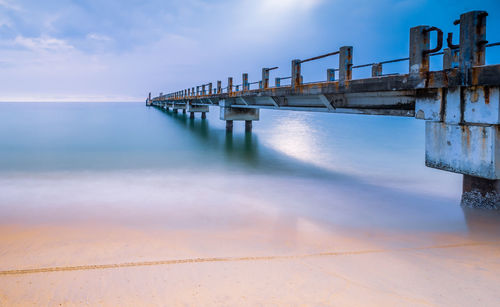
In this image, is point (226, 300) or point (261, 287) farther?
point (261, 287)

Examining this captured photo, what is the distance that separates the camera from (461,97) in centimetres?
586

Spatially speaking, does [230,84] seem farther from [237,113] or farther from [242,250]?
[242,250]

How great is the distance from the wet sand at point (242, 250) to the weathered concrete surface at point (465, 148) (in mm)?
913

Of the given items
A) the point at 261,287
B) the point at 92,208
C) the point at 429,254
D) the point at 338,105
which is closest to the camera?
the point at 261,287

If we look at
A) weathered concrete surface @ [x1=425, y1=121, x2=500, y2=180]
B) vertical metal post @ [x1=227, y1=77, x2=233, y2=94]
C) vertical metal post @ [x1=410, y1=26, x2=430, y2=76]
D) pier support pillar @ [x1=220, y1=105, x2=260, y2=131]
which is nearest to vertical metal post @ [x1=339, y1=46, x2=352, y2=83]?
vertical metal post @ [x1=410, y1=26, x2=430, y2=76]

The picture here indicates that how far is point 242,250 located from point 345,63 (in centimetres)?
541

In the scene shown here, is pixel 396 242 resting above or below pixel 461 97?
below

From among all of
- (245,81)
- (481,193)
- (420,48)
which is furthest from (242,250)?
(245,81)

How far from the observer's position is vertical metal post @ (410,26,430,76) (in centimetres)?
643

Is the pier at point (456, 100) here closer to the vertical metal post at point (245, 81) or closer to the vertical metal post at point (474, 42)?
the vertical metal post at point (474, 42)

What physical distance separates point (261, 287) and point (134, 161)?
11012mm

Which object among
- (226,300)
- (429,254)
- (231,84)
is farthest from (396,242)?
(231,84)

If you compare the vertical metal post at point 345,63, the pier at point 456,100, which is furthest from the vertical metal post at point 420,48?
the vertical metal post at point 345,63

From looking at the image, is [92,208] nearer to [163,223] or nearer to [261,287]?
[163,223]
